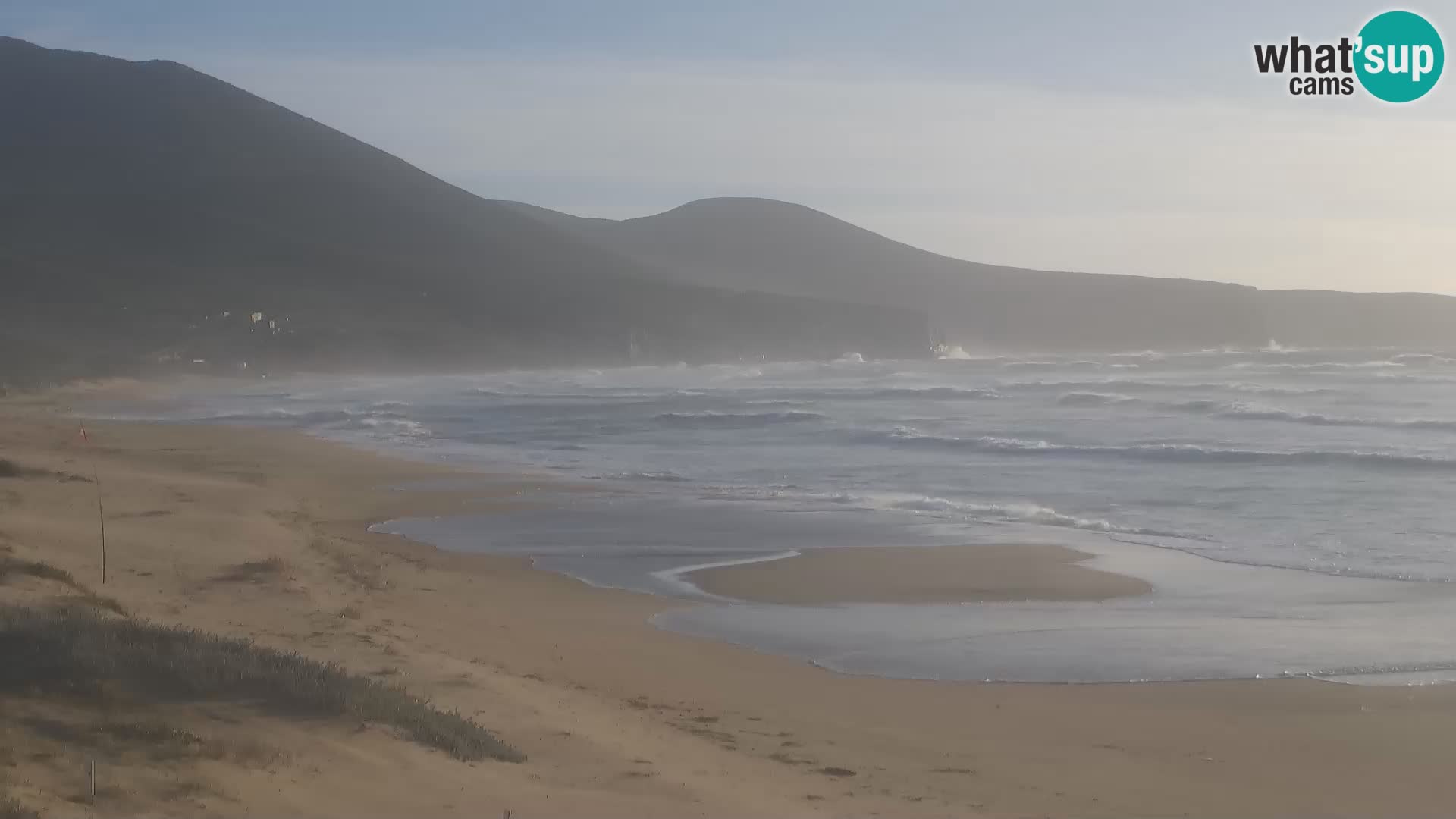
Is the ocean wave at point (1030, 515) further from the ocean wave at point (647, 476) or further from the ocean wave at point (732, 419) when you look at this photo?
the ocean wave at point (732, 419)

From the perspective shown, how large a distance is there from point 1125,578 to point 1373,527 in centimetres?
459

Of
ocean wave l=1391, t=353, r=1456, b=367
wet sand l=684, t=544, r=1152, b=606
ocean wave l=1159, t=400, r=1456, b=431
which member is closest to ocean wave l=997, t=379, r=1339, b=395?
ocean wave l=1159, t=400, r=1456, b=431

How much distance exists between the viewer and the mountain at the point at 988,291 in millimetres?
112688

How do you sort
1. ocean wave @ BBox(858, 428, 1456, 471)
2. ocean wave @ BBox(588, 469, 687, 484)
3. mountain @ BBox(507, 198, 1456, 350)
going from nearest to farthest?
ocean wave @ BBox(588, 469, 687, 484), ocean wave @ BBox(858, 428, 1456, 471), mountain @ BBox(507, 198, 1456, 350)

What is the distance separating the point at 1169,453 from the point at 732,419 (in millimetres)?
13233

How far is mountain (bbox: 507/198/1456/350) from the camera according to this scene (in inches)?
4437

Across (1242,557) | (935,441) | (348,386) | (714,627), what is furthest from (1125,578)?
(348,386)

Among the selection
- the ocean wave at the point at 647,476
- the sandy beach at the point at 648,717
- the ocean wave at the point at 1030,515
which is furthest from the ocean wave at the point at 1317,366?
the sandy beach at the point at 648,717

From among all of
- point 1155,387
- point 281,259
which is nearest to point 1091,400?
point 1155,387

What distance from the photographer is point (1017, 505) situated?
1723 cm

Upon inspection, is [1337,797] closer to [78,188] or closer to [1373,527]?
[1373,527]

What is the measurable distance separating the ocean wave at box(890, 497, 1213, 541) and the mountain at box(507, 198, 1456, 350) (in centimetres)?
8436

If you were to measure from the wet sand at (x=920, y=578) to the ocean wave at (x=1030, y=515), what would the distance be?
1720mm

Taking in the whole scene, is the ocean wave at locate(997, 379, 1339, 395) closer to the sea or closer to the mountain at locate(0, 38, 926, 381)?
the sea
